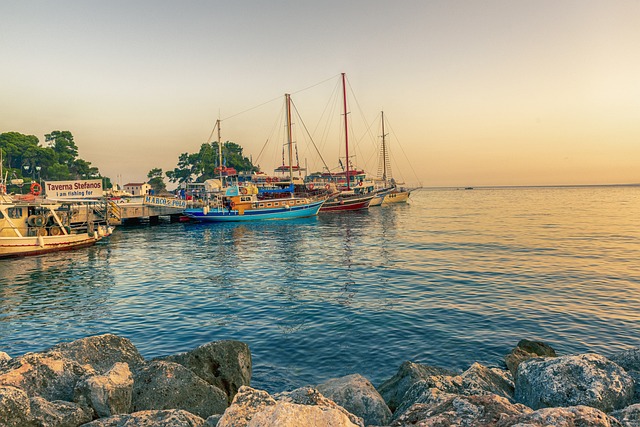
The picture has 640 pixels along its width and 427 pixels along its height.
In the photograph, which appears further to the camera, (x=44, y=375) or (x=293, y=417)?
(x=44, y=375)

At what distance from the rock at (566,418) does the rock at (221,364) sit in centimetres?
562

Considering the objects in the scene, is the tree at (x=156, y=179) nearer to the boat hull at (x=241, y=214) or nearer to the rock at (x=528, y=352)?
the boat hull at (x=241, y=214)

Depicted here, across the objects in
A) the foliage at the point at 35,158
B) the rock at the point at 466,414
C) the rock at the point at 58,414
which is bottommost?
Answer: the rock at the point at 58,414

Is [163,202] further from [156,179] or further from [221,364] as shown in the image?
[156,179]

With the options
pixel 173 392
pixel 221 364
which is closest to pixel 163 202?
pixel 221 364

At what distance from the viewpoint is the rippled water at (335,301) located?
11.4 metres

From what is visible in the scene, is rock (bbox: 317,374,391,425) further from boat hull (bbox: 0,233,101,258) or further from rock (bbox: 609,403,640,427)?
boat hull (bbox: 0,233,101,258)

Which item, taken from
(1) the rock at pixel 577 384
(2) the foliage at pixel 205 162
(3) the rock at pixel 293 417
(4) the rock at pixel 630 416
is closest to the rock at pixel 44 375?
(3) the rock at pixel 293 417

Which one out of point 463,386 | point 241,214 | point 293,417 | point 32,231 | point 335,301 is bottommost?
point 335,301

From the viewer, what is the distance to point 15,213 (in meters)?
29.9

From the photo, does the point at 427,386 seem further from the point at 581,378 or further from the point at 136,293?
the point at 136,293

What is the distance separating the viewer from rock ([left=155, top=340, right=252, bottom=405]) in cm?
804

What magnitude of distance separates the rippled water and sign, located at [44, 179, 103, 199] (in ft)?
34.1

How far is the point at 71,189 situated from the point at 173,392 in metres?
38.9
